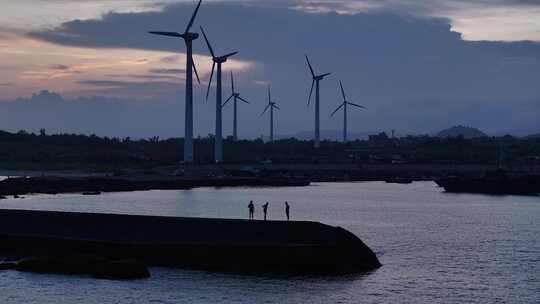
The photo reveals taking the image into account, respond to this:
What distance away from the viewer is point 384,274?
4297 centimetres

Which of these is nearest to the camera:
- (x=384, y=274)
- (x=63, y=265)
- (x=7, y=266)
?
(x=384, y=274)

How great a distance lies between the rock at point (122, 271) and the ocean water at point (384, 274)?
833 mm

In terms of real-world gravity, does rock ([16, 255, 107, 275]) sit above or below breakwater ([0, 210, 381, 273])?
below

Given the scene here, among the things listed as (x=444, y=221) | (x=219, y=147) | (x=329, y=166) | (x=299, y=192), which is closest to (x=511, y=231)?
(x=444, y=221)

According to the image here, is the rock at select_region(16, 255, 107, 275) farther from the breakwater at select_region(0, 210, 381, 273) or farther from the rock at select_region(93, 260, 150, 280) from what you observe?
the breakwater at select_region(0, 210, 381, 273)

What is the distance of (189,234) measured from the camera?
46.0 metres

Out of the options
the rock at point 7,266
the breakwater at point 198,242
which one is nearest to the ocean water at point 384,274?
the rock at point 7,266

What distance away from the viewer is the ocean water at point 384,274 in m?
38.3

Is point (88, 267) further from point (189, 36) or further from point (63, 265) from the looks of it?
point (189, 36)

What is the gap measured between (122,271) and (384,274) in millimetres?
11941

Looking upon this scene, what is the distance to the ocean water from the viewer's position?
38.3 meters

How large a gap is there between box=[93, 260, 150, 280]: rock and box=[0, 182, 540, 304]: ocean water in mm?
→ 833

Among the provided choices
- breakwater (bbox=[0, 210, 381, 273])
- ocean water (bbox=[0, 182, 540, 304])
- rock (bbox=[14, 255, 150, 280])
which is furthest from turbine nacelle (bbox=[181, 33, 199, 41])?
rock (bbox=[14, 255, 150, 280])

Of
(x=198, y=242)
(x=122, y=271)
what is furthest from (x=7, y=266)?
(x=198, y=242)
